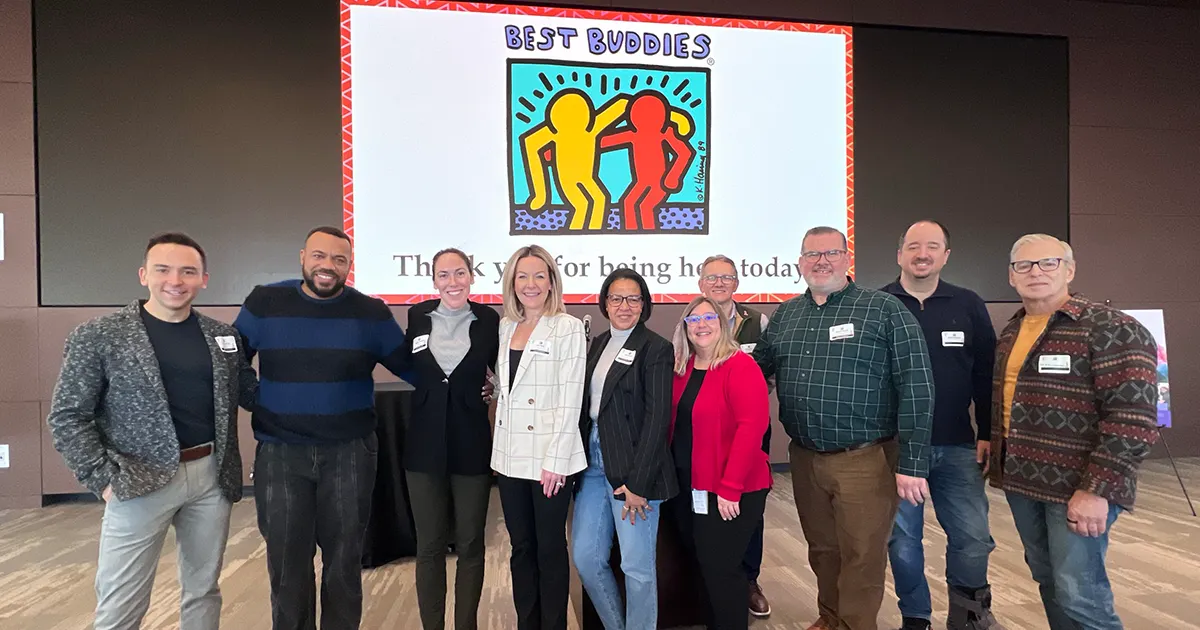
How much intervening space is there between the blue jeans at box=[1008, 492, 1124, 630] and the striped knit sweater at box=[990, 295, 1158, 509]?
0.09 meters

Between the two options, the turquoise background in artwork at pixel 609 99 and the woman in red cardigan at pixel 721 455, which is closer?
the woman in red cardigan at pixel 721 455

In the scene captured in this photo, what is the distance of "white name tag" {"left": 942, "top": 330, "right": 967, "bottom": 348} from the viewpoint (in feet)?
8.17

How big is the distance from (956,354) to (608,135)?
3164 mm

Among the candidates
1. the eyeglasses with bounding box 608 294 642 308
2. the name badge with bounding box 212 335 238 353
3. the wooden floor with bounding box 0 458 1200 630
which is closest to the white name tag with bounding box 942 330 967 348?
the wooden floor with bounding box 0 458 1200 630

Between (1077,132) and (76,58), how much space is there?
8636mm

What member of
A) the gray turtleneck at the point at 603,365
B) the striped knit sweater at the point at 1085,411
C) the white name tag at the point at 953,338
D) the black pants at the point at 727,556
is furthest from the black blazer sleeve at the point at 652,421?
the white name tag at the point at 953,338

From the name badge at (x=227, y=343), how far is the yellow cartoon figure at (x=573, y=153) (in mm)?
2887

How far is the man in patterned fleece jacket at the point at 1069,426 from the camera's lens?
5.47ft

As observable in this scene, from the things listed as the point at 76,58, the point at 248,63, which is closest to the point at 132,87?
the point at 76,58

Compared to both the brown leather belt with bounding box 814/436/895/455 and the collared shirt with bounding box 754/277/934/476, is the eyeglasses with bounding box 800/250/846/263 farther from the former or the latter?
the brown leather belt with bounding box 814/436/895/455

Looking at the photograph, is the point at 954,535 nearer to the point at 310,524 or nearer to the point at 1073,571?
the point at 1073,571

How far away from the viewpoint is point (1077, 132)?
210 inches

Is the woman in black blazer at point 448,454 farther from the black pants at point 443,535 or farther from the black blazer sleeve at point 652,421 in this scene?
the black blazer sleeve at point 652,421

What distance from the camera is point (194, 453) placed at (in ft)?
6.27
